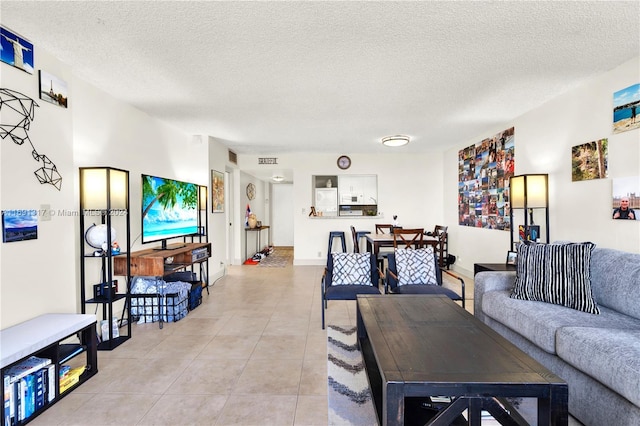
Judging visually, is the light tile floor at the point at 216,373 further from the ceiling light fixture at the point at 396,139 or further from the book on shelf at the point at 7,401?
the ceiling light fixture at the point at 396,139

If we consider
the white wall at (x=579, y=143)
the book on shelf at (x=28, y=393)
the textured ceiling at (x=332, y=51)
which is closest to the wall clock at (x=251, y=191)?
the textured ceiling at (x=332, y=51)

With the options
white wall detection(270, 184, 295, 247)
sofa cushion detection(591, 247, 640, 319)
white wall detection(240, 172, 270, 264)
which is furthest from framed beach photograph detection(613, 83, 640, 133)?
white wall detection(270, 184, 295, 247)

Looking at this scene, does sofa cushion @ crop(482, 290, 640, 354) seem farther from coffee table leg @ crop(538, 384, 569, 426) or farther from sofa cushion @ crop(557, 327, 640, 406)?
coffee table leg @ crop(538, 384, 569, 426)

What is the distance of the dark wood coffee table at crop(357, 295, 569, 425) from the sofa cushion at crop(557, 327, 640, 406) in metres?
0.40

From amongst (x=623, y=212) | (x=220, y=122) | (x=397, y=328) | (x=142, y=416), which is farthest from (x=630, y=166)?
(x=220, y=122)

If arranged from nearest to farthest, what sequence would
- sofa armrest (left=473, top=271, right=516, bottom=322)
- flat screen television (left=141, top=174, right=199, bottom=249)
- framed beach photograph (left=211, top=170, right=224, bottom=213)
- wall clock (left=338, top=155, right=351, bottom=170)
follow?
1. sofa armrest (left=473, top=271, right=516, bottom=322)
2. flat screen television (left=141, top=174, right=199, bottom=249)
3. framed beach photograph (left=211, top=170, right=224, bottom=213)
4. wall clock (left=338, top=155, right=351, bottom=170)

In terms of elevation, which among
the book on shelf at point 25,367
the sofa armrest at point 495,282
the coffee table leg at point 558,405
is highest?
the sofa armrest at point 495,282

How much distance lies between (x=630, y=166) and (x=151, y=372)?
4.28 metres

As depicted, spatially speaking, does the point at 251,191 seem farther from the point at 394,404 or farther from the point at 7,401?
the point at 394,404

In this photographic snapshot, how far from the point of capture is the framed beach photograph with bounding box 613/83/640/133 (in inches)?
108

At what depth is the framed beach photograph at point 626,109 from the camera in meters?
2.75

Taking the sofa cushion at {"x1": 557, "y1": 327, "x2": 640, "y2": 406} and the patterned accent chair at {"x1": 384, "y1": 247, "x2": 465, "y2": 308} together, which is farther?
the patterned accent chair at {"x1": 384, "y1": 247, "x2": 465, "y2": 308}

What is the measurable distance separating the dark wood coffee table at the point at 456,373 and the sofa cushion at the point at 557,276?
869 mm

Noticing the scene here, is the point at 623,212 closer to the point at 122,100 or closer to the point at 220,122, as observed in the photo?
the point at 220,122
